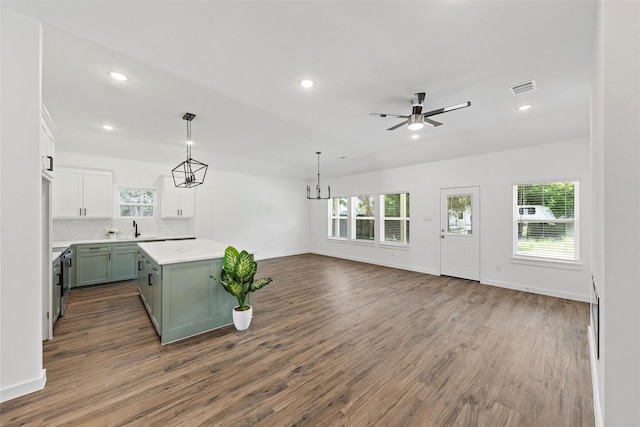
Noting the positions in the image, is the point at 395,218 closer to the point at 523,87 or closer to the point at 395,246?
the point at 395,246

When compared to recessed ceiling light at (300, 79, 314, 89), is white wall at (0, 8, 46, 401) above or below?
below

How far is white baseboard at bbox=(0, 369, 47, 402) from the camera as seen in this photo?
6.30 feet

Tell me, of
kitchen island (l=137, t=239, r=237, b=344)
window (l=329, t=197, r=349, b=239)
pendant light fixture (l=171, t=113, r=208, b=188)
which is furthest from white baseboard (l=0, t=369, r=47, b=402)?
window (l=329, t=197, r=349, b=239)

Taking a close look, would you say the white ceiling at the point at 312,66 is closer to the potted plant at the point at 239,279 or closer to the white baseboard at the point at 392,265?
the potted plant at the point at 239,279

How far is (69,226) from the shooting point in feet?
17.3

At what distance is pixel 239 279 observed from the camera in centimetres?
301

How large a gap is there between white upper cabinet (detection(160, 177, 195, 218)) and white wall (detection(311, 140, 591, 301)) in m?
4.88

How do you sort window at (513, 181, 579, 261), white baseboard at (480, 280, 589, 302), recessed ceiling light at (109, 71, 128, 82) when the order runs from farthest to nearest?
window at (513, 181, 579, 261)
white baseboard at (480, 280, 589, 302)
recessed ceiling light at (109, 71, 128, 82)

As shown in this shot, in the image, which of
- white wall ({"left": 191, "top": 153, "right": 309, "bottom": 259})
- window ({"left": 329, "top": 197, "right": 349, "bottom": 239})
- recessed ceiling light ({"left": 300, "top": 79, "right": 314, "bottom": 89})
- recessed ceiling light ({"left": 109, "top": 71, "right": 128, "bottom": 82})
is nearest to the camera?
recessed ceiling light ({"left": 109, "top": 71, "right": 128, "bottom": 82})

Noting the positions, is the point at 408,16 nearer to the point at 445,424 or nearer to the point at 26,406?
the point at 445,424

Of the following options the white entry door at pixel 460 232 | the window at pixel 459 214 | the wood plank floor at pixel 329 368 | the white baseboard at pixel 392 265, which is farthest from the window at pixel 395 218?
the wood plank floor at pixel 329 368

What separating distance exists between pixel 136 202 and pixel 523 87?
750 centimetres

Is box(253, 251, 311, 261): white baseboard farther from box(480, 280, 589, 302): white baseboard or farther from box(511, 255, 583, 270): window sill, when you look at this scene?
box(511, 255, 583, 270): window sill

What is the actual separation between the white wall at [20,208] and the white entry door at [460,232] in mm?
6440
